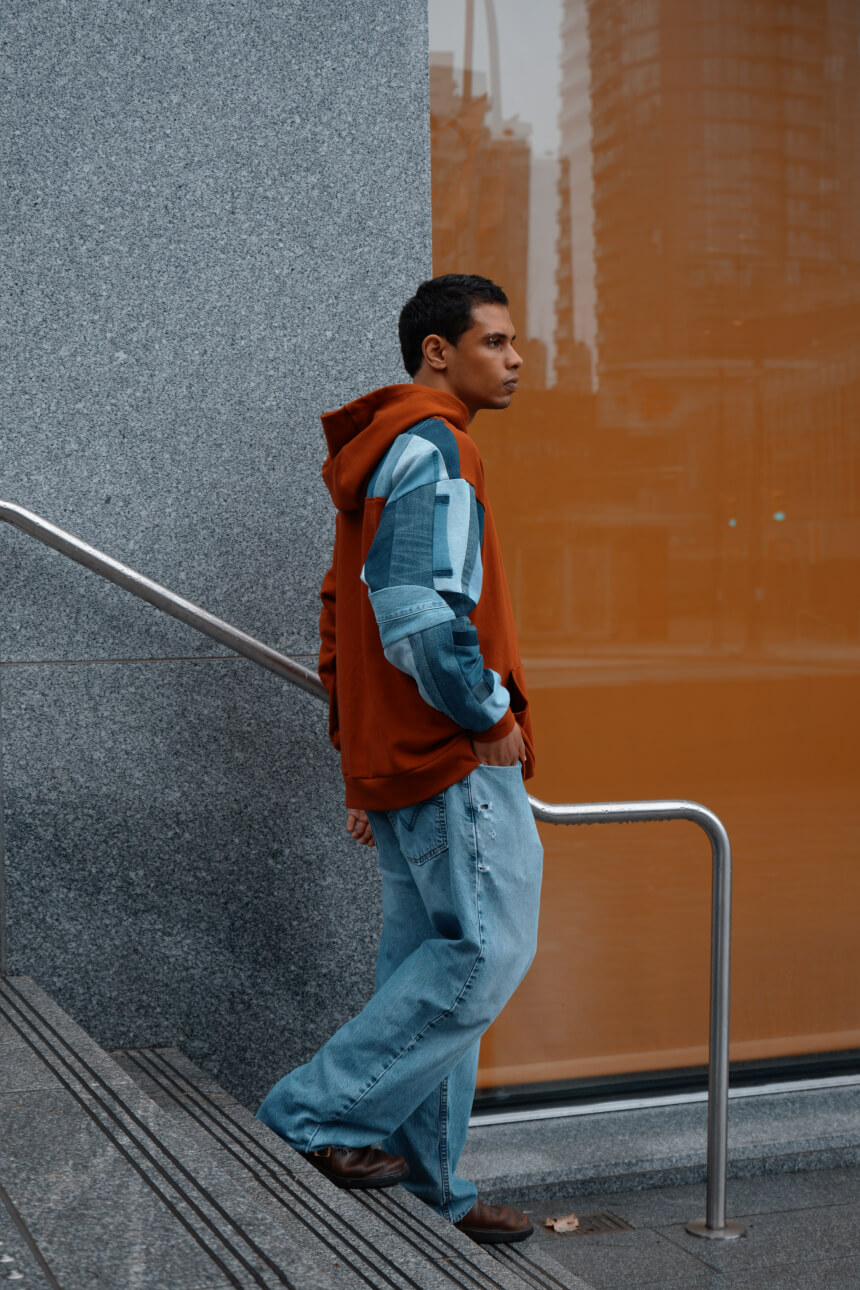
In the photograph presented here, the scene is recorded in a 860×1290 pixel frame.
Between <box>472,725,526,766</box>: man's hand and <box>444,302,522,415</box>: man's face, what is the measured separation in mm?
730

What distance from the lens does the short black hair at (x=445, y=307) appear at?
2.86 meters

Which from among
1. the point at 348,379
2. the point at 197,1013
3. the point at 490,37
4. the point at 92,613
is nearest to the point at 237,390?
the point at 348,379

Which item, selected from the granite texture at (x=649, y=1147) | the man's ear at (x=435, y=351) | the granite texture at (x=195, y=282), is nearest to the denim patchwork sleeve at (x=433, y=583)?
the man's ear at (x=435, y=351)

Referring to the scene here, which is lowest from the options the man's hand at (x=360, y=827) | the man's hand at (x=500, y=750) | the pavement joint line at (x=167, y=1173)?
the pavement joint line at (x=167, y=1173)

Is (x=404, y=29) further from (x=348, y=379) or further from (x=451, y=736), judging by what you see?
(x=451, y=736)

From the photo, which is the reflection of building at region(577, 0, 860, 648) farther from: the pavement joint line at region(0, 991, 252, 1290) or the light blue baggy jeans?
the pavement joint line at region(0, 991, 252, 1290)

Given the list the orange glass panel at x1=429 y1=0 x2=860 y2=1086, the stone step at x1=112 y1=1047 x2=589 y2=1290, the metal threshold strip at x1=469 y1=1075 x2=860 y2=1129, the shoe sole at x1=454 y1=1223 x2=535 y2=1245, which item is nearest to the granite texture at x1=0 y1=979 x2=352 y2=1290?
the stone step at x1=112 y1=1047 x2=589 y2=1290

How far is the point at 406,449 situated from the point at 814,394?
2356 millimetres

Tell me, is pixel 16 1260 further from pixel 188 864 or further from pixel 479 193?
pixel 479 193

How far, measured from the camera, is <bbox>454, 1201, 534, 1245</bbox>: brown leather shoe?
2953 millimetres

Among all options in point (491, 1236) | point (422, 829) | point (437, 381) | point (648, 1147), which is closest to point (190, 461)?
point (437, 381)

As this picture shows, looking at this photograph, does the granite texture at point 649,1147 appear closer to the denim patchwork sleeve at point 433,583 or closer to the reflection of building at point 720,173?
the denim patchwork sleeve at point 433,583

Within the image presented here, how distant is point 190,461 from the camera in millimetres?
3627

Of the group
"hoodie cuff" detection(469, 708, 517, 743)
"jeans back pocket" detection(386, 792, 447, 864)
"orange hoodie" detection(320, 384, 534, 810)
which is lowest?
"jeans back pocket" detection(386, 792, 447, 864)
